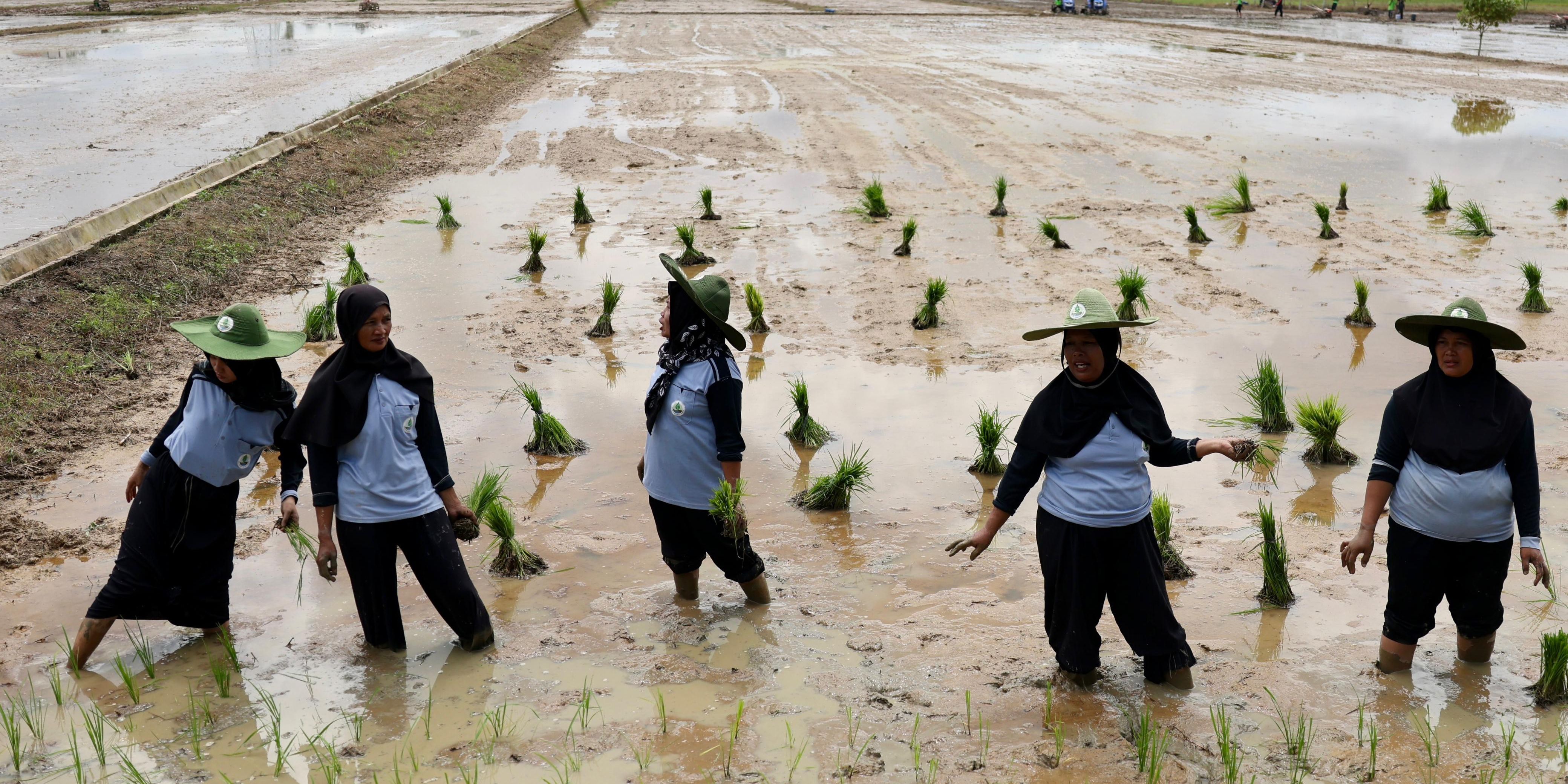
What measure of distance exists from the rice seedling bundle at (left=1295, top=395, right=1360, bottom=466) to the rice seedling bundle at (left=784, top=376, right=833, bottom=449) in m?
2.66

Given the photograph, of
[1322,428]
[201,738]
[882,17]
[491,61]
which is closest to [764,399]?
[1322,428]

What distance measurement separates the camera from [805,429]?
712 cm

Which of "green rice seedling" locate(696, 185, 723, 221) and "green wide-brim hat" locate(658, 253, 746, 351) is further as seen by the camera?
"green rice seedling" locate(696, 185, 723, 221)

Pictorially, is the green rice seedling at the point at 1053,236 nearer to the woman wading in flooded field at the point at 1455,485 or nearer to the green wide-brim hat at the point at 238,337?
the woman wading in flooded field at the point at 1455,485

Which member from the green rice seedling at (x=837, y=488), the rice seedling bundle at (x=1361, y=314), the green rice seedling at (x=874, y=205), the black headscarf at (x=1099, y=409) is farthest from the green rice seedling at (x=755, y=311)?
the black headscarf at (x=1099, y=409)

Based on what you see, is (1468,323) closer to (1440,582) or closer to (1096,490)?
(1440,582)

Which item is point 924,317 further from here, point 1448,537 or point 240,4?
point 240,4

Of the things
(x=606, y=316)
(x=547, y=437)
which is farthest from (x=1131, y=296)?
(x=547, y=437)

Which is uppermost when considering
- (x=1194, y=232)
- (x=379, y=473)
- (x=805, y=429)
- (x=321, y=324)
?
(x=1194, y=232)

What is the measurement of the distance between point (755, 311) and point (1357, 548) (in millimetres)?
5314

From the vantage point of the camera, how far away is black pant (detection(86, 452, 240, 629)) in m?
4.53

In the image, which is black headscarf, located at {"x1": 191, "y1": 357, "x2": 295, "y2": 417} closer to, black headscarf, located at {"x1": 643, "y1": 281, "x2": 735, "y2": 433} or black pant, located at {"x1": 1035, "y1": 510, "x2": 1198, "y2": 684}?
black headscarf, located at {"x1": 643, "y1": 281, "x2": 735, "y2": 433}

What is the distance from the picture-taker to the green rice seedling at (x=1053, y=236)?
1093 cm

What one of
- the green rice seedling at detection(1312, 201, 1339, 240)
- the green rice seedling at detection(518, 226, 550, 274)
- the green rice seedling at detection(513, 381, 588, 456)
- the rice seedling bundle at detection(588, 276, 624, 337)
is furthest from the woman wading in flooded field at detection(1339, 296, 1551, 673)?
the green rice seedling at detection(518, 226, 550, 274)
